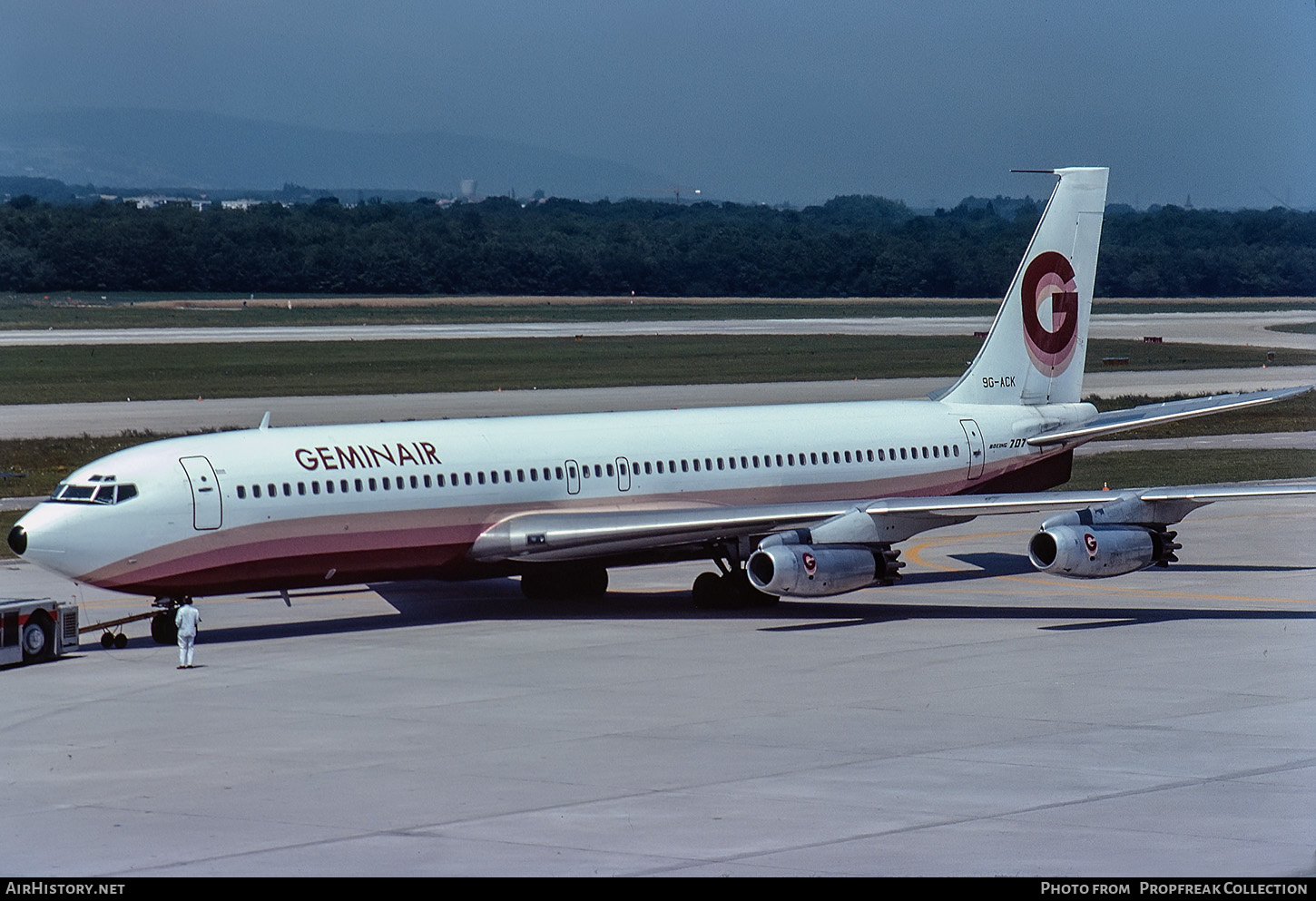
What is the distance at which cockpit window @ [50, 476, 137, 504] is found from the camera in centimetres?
3512

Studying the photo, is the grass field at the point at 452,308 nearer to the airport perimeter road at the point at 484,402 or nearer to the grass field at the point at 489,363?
the grass field at the point at 489,363

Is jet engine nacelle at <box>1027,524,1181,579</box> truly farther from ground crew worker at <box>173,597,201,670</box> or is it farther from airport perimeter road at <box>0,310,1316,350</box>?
airport perimeter road at <box>0,310,1316,350</box>

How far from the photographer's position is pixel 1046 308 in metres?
46.8

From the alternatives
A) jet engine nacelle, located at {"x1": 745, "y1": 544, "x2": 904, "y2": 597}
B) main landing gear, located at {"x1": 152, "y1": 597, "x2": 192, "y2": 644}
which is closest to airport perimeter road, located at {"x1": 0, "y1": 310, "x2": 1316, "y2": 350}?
main landing gear, located at {"x1": 152, "y1": 597, "x2": 192, "y2": 644}

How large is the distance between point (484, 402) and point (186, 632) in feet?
182

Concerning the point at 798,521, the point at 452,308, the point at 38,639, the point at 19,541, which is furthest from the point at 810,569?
the point at 452,308

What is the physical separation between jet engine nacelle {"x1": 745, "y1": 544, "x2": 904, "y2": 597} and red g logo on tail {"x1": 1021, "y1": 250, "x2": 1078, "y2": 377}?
455 inches

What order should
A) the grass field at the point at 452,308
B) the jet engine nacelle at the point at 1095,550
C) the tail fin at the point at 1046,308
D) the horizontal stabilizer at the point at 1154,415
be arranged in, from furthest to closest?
1. the grass field at the point at 452,308
2. the tail fin at the point at 1046,308
3. the horizontal stabilizer at the point at 1154,415
4. the jet engine nacelle at the point at 1095,550

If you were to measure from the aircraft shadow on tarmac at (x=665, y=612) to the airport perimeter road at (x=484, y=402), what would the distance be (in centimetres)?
3684

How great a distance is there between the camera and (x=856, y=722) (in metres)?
28.0

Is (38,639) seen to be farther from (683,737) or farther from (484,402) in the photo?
(484,402)

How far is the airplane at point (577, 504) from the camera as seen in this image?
35438 mm

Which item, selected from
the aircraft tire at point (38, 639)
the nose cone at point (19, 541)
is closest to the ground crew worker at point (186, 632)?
the aircraft tire at point (38, 639)

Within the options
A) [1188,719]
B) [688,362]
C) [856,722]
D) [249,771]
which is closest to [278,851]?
[249,771]
